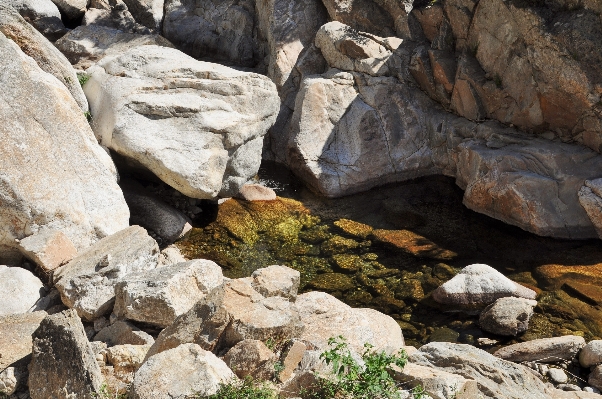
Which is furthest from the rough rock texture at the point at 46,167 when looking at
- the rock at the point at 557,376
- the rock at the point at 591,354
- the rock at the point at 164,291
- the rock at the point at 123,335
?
the rock at the point at 591,354

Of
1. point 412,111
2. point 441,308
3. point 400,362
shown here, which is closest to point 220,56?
point 412,111

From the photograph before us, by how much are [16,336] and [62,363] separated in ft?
4.87

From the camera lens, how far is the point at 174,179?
13.5 m

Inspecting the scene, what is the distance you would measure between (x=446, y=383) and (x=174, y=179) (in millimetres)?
8310

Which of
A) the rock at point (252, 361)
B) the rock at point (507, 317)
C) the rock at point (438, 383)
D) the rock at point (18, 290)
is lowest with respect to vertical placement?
the rock at point (18, 290)

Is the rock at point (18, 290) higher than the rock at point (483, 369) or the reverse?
the reverse

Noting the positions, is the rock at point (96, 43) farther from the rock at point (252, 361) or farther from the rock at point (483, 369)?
the rock at point (483, 369)

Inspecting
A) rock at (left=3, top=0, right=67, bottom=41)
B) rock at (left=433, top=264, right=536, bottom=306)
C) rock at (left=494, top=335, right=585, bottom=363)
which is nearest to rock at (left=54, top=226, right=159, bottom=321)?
rock at (left=433, top=264, right=536, bottom=306)

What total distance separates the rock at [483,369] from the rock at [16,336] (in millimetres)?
4802

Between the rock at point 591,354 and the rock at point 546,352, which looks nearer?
the rock at point 591,354

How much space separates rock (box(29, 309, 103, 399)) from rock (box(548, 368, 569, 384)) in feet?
23.8

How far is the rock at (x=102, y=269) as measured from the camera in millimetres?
9594

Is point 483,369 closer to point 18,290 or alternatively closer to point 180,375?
point 180,375

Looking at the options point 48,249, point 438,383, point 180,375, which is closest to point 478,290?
point 438,383
